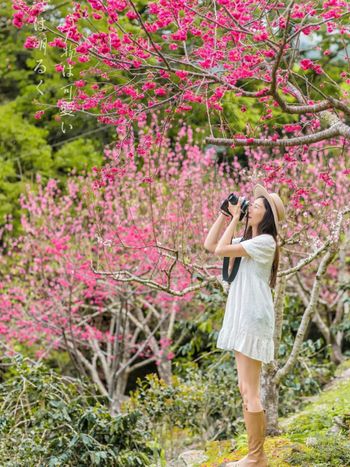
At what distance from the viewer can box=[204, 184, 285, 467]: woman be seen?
382 cm

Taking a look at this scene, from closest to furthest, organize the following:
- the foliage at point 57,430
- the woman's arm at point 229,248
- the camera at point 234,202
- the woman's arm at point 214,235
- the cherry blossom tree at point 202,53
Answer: the cherry blossom tree at point 202,53, the woman's arm at point 229,248, the camera at point 234,202, the woman's arm at point 214,235, the foliage at point 57,430

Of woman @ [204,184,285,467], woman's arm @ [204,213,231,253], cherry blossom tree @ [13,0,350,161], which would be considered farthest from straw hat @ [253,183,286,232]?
cherry blossom tree @ [13,0,350,161]

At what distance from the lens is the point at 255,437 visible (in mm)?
3965

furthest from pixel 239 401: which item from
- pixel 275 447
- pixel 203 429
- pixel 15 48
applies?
pixel 15 48

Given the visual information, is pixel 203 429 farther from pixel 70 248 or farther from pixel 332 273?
pixel 332 273

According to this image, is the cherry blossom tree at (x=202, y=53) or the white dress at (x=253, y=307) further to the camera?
the white dress at (x=253, y=307)

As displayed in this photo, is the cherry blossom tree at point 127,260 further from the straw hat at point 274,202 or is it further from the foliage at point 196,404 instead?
the straw hat at point 274,202

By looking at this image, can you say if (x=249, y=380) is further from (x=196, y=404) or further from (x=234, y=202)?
(x=196, y=404)

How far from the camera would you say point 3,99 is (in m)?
13.8

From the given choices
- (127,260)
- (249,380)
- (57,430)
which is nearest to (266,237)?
(249,380)

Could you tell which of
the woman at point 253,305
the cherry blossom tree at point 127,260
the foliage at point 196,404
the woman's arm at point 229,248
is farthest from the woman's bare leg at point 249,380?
the cherry blossom tree at point 127,260

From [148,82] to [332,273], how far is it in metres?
7.89

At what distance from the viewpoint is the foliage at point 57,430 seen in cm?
451

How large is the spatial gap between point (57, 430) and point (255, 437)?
1575 mm
